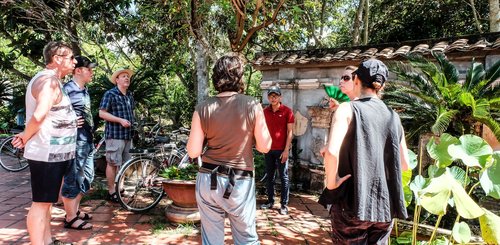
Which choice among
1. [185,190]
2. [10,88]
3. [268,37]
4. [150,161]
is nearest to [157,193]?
[150,161]

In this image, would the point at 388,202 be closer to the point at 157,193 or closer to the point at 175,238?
the point at 175,238

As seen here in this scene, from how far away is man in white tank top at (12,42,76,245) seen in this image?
280cm

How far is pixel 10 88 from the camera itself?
1055 centimetres

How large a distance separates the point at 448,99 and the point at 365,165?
2.64 metres

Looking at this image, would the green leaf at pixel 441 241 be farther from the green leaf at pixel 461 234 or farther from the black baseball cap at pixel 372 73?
the black baseball cap at pixel 372 73

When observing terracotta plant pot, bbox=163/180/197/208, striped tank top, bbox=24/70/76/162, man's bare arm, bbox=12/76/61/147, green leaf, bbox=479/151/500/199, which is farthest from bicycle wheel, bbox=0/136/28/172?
green leaf, bbox=479/151/500/199

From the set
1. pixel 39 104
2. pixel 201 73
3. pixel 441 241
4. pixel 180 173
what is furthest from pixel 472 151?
pixel 201 73

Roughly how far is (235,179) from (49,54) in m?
2.05

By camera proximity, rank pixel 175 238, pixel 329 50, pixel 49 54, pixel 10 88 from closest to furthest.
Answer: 1. pixel 49 54
2. pixel 175 238
3. pixel 329 50
4. pixel 10 88

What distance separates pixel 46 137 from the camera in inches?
115

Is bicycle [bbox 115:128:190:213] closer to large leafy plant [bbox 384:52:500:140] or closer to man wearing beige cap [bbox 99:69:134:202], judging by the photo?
man wearing beige cap [bbox 99:69:134:202]

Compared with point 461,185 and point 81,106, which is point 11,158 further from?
point 461,185

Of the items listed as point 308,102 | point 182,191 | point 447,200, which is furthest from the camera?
point 308,102

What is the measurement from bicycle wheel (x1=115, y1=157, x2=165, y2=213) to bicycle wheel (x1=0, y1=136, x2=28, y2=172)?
12.4 ft
